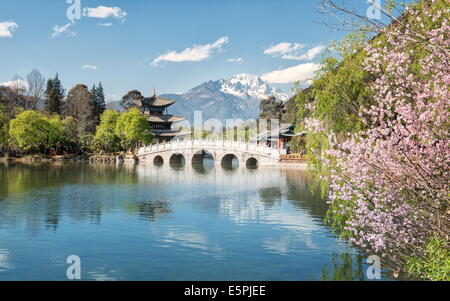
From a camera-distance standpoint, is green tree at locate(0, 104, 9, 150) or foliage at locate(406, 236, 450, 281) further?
green tree at locate(0, 104, 9, 150)

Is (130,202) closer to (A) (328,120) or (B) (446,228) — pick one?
(A) (328,120)

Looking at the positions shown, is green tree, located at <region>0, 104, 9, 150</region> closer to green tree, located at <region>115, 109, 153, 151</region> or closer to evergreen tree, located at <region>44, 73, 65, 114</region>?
green tree, located at <region>115, 109, 153, 151</region>

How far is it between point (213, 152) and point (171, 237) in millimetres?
30751

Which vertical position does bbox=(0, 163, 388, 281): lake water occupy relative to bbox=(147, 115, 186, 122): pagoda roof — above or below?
below

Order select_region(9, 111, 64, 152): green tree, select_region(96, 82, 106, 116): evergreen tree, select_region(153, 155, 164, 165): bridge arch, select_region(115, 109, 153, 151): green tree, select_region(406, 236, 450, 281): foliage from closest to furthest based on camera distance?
select_region(406, 236, 450, 281): foliage
select_region(9, 111, 64, 152): green tree
select_region(153, 155, 164, 165): bridge arch
select_region(115, 109, 153, 151): green tree
select_region(96, 82, 106, 116): evergreen tree

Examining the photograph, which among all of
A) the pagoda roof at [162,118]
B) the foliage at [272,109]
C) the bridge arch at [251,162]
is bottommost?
the bridge arch at [251,162]

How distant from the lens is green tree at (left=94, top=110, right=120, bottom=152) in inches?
1869

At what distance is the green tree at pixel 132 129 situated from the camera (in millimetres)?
47438

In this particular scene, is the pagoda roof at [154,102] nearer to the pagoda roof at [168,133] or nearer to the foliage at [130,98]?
the pagoda roof at [168,133]

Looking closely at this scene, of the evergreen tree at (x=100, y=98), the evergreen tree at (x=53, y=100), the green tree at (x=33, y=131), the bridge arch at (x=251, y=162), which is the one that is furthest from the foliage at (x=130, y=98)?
the bridge arch at (x=251, y=162)

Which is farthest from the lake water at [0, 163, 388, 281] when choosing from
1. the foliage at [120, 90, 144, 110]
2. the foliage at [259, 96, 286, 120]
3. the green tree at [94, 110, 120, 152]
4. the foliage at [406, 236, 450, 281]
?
the foliage at [120, 90, 144, 110]

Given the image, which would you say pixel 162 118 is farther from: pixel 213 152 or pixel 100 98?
pixel 213 152

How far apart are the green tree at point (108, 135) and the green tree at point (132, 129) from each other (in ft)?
2.91
